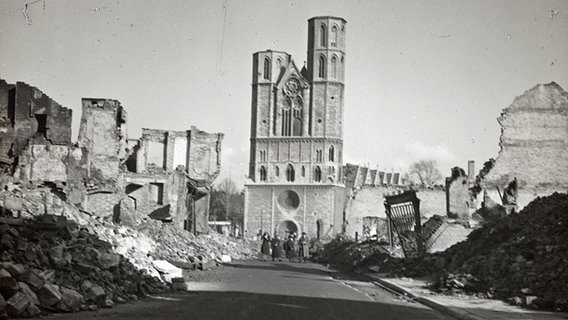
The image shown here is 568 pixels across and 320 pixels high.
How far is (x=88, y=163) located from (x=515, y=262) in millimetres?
21247

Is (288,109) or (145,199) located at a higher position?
(288,109)

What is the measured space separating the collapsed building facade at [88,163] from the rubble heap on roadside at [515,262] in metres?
12.8

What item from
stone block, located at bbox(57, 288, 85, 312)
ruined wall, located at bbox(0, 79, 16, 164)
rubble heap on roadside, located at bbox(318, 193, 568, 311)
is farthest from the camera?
ruined wall, located at bbox(0, 79, 16, 164)

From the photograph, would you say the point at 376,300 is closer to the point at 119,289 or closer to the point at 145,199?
the point at 119,289

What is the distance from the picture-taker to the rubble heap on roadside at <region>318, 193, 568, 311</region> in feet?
47.5

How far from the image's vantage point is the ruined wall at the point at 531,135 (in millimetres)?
48688

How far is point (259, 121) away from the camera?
8656 centimetres

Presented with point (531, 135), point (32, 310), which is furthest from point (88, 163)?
point (531, 135)

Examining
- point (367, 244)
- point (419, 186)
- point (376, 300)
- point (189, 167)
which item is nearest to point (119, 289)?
point (376, 300)

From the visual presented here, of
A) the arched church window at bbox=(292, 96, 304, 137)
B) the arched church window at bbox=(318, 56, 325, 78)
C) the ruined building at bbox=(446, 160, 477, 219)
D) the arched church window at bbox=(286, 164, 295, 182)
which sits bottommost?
the ruined building at bbox=(446, 160, 477, 219)

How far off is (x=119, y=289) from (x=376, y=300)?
5.44 m

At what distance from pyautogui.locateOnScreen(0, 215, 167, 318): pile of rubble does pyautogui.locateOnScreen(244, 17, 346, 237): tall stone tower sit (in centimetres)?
6689

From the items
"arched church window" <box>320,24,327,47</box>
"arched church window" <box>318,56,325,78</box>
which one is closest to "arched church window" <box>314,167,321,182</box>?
"arched church window" <box>318,56,325,78</box>

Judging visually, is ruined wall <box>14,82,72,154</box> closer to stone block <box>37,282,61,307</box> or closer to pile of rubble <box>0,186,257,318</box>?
pile of rubble <box>0,186,257,318</box>
